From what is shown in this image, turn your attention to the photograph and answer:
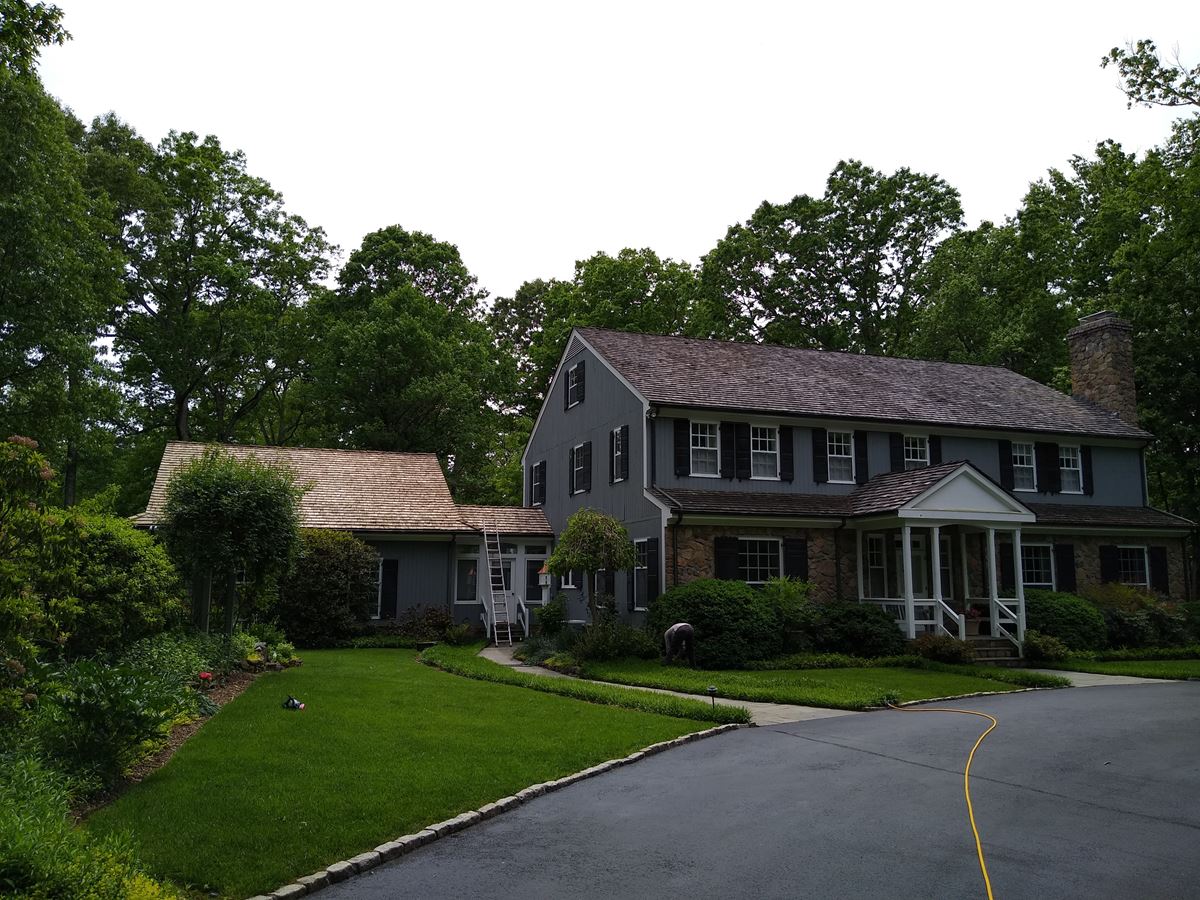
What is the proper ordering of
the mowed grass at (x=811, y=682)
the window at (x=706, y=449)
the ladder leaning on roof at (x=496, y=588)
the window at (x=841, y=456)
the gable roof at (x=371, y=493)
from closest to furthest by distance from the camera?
the mowed grass at (x=811, y=682)
the window at (x=706, y=449)
the window at (x=841, y=456)
the gable roof at (x=371, y=493)
the ladder leaning on roof at (x=496, y=588)

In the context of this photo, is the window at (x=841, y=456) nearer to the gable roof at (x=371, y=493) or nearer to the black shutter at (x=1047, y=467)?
the black shutter at (x=1047, y=467)

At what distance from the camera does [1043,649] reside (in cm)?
1986

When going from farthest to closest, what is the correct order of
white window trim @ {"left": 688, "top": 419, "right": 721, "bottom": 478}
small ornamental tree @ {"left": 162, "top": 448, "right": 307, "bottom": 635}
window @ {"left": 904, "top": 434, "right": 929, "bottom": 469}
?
window @ {"left": 904, "top": 434, "right": 929, "bottom": 469} < white window trim @ {"left": 688, "top": 419, "right": 721, "bottom": 478} < small ornamental tree @ {"left": 162, "top": 448, "right": 307, "bottom": 635}

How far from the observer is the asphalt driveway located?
222 inches

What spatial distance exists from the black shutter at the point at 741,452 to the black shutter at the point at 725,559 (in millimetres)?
2012

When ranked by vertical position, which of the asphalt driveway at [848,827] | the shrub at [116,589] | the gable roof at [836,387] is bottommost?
the asphalt driveway at [848,827]

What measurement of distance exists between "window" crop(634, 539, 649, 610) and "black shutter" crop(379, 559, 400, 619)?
7053 millimetres

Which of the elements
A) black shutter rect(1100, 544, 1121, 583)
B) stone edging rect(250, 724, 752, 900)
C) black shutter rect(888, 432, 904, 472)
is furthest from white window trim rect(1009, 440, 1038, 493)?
stone edging rect(250, 724, 752, 900)

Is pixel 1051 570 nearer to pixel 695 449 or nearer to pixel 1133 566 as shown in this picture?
pixel 1133 566

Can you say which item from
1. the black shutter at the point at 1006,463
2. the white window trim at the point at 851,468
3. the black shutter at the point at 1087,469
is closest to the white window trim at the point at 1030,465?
the black shutter at the point at 1006,463

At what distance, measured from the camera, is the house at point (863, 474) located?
20500 millimetres

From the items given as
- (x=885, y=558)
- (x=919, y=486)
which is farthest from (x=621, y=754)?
(x=885, y=558)

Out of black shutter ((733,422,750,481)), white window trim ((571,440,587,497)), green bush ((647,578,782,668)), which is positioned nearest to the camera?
green bush ((647,578,782,668))

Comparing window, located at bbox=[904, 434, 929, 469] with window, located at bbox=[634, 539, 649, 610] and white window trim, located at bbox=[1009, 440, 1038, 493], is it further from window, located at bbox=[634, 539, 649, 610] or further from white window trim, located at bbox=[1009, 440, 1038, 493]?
window, located at bbox=[634, 539, 649, 610]
